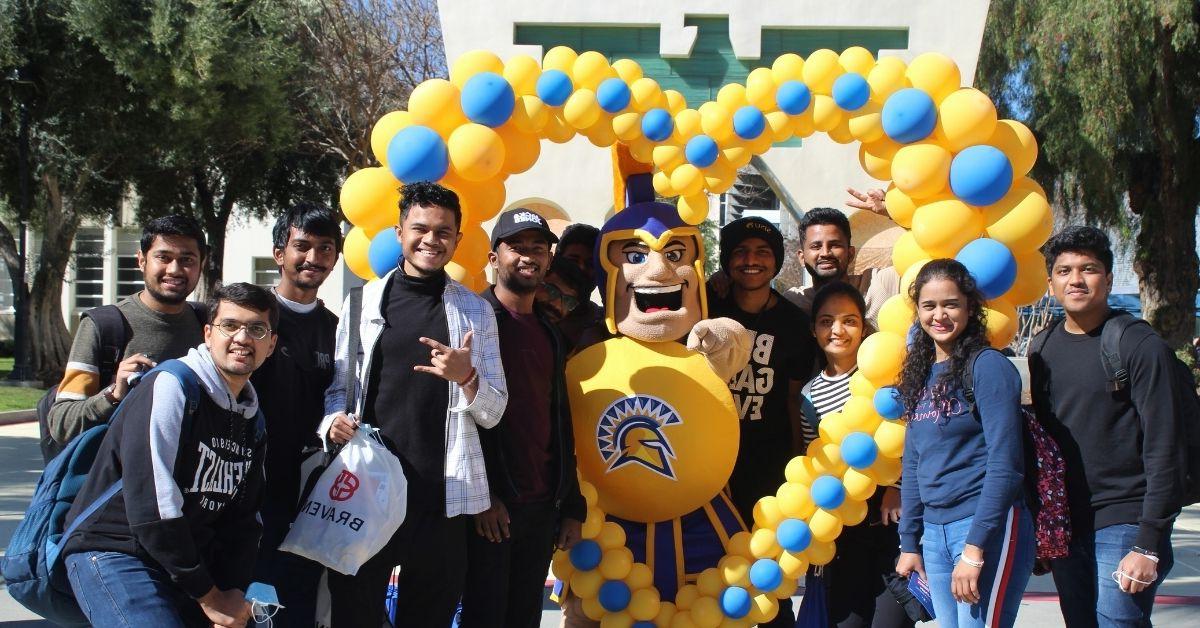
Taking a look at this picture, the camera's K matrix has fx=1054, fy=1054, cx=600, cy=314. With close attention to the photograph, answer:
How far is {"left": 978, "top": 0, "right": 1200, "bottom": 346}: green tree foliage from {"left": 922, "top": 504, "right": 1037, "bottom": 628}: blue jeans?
12.5 meters

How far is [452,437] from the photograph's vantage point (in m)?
3.36

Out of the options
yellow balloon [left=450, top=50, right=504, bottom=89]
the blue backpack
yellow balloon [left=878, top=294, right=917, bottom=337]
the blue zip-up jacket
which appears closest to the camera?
the blue backpack

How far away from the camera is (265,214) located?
22469 mm

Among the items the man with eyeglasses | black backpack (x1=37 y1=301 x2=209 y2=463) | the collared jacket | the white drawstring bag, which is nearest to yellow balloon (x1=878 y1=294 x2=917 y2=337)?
the collared jacket

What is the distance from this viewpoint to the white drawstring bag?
319 centimetres

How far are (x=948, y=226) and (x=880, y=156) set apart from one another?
1.59 feet

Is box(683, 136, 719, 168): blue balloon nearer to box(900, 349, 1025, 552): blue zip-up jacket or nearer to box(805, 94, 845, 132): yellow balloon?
box(805, 94, 845, 132): yellow balloon

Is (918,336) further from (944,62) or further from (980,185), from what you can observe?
(944,62)

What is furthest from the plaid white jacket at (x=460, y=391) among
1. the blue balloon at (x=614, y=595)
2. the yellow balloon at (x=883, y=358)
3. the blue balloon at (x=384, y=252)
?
the yellow balloon at (x=883, y=358)

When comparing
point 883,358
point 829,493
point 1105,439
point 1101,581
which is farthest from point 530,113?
point 1101,581

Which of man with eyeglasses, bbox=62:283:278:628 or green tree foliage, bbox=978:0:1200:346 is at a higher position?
green tree foliage, bbox=978:0:1200:346

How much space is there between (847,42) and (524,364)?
9.77 metres

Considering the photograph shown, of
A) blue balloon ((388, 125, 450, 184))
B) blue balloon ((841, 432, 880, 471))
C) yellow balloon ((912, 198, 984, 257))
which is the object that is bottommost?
blue balloon ((841, 432, 880, 471))

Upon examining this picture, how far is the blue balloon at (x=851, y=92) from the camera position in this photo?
4.17 meters
